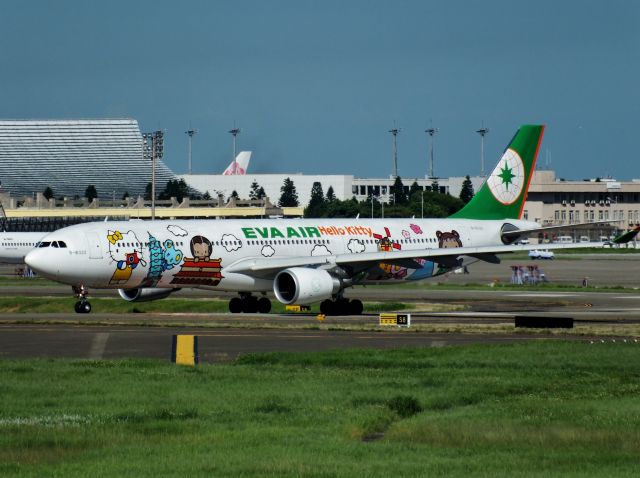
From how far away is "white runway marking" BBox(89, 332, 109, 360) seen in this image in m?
34.6

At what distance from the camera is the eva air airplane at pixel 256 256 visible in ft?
169

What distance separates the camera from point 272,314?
2168 inches

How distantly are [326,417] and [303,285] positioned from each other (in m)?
29.2

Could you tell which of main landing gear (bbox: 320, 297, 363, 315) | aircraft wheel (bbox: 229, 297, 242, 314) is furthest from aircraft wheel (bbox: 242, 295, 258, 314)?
main landing gear (bbox: 320, 297, 363, 315)

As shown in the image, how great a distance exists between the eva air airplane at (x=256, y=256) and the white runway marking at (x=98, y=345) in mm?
9901

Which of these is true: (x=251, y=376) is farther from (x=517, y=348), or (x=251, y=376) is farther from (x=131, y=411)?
(x=517, y=348)

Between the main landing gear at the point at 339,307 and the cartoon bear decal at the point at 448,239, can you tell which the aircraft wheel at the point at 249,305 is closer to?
the main landing gear at the point at 339,307

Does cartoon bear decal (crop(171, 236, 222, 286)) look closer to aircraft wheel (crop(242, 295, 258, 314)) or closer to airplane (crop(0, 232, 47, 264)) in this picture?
aircraft wheel (crop(242, 295, 258, 314))

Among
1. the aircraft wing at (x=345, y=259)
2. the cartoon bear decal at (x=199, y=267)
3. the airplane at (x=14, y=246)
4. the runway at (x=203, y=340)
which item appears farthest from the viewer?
the airplane at (x=14, y=246)

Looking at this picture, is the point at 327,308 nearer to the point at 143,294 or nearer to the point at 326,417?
the point at 143,294

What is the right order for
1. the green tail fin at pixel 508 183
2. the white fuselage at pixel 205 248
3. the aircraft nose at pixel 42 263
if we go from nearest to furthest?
the aircraft nose at pixel 42 263, the white fuselage at pixel 205 248, the green tail fin at pixel 508 183

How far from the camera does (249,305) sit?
56.1 metres

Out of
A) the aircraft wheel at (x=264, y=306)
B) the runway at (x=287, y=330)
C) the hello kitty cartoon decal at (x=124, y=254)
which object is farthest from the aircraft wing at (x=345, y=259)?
the hello kitty cartoon decal at (x=124, y=254)

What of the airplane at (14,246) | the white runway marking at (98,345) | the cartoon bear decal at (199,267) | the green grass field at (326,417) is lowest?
the green grass field at (326,417)
